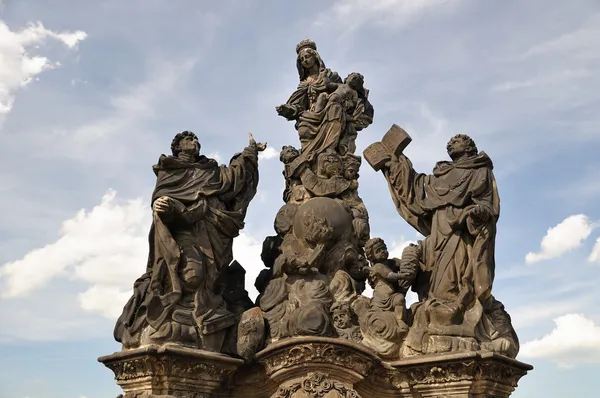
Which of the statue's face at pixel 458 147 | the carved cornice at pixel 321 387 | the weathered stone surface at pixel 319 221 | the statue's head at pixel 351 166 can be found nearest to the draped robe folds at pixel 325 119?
the weathered stone surface at pixel 319 221

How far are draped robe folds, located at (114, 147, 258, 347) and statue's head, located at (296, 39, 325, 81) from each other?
2.08m

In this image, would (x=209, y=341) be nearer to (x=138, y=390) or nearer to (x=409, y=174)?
(x=138, y=390)

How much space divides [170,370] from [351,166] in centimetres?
429

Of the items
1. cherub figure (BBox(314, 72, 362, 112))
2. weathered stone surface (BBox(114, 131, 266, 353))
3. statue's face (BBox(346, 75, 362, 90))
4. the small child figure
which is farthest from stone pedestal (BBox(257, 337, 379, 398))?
statue's face (BBox(346, 75, 362, 90))

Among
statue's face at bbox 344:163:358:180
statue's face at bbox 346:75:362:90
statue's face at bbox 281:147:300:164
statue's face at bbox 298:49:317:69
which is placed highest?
statue's face at bbox 298:49:317:69

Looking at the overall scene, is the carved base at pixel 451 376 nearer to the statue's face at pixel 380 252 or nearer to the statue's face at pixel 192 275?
the statue's face at pixel 380 252

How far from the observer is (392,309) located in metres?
13.7

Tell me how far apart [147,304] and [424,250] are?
13.1ft

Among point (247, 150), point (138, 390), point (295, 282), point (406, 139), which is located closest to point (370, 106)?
point (406, 139)

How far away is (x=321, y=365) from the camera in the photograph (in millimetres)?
13273

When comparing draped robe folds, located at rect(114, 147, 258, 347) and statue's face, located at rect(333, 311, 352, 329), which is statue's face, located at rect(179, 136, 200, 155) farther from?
statue's face, located at rect(333, 311, 352, 329)

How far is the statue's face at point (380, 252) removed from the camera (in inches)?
556

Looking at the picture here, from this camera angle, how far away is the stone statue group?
13516 mm

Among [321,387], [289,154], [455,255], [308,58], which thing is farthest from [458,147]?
[321,387]
